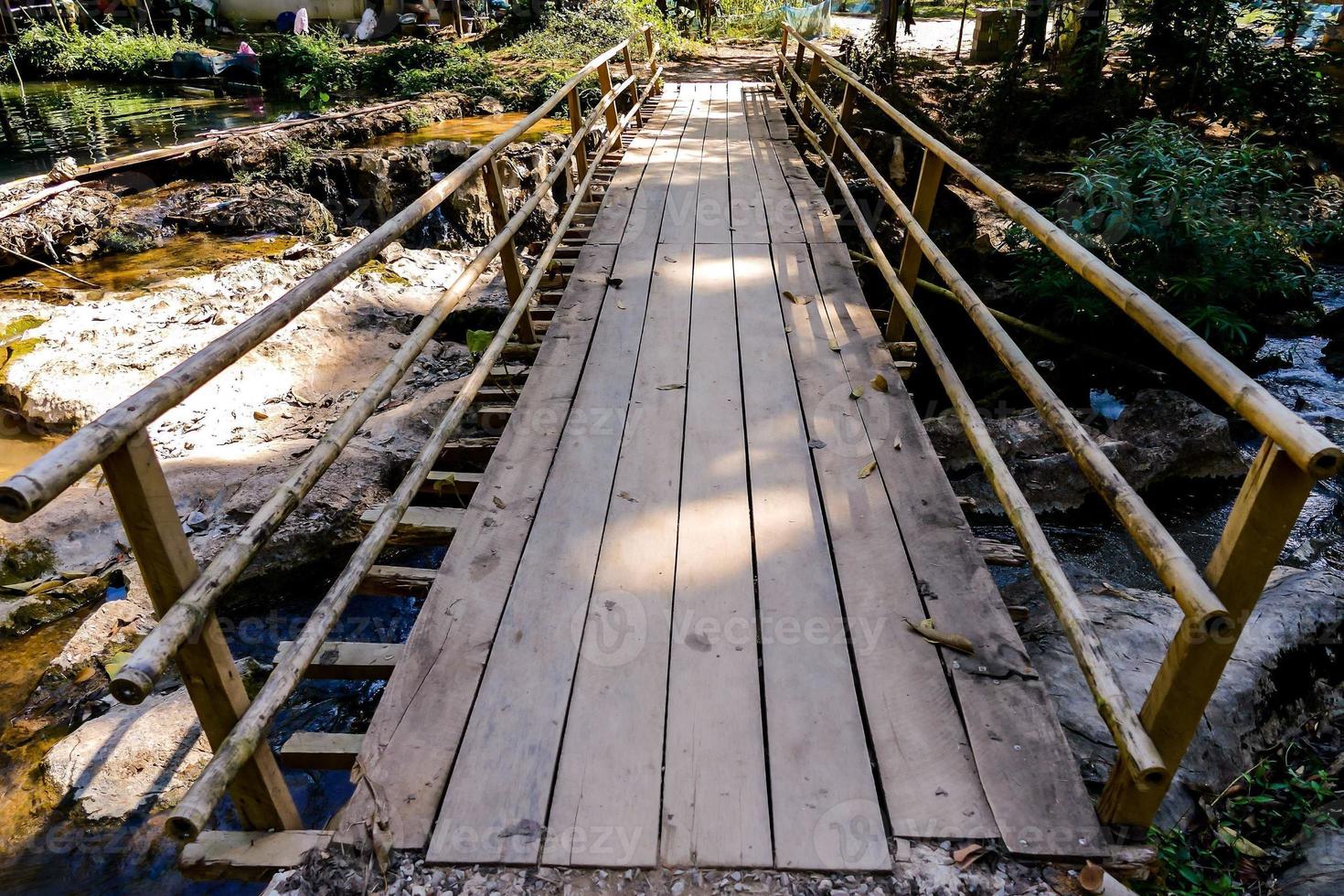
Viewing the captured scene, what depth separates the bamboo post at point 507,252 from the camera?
3707 millimetres

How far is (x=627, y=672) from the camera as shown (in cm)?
213

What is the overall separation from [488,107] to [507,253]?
1181 cm

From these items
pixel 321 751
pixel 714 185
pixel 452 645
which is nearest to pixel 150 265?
pixel 714 185

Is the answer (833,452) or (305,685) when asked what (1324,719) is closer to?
(833,452)

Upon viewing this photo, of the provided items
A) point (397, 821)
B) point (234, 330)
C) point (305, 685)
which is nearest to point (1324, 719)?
point (397, 821)

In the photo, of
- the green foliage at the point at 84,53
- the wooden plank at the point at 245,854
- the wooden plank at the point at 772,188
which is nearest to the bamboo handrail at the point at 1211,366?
the wooden plank at the point at 245,854

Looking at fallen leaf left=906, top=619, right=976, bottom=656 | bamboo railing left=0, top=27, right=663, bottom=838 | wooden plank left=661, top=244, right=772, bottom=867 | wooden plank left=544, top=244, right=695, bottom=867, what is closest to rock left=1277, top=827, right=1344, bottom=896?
fallen leaf left=906, top=619, right=976, bottom=656

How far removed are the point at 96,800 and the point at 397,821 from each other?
202 centimetres

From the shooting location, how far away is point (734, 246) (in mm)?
5078

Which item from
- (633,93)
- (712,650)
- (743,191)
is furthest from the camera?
(633,93)

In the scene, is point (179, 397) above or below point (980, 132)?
above

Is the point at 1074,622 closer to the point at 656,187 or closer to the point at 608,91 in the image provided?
the point at 656,187

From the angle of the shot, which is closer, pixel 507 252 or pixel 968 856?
pixel 968 856

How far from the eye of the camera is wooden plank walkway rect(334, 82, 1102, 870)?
176 centimetres
